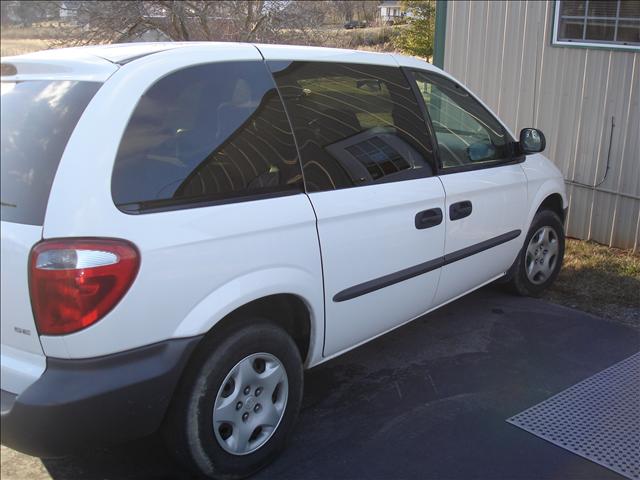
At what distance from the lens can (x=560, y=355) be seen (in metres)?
4.32

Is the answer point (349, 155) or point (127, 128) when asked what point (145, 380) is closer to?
point (127, 128)

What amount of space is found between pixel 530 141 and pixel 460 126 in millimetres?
579

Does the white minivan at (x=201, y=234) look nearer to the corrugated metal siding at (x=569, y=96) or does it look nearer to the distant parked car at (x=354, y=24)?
the corrugated metal siding at (x=569, y=96)

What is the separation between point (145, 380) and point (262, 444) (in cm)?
78

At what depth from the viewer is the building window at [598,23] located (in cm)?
603

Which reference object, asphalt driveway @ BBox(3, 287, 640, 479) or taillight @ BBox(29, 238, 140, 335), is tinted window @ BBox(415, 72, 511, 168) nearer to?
asphalt driveway @ BBox(3, 287, 640, 479)

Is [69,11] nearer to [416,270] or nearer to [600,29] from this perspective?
[600,29]

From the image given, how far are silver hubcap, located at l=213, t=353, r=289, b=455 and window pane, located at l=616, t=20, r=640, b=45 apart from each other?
4.80 m

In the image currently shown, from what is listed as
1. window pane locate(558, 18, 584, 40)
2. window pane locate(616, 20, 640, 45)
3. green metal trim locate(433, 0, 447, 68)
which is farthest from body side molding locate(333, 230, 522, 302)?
green metal trim locate(433, 0, 447, 68)

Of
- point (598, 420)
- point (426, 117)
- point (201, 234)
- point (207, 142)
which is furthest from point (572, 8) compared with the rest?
point (201, 234)

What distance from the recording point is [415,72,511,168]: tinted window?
4109 mm

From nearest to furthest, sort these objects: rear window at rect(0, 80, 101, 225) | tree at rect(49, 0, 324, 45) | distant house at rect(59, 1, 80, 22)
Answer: rear window at rect(0, 80, 101, 225) < tree at rect(49, 0, 324, 45) < distant house at rect(59, 1, 80, 22)

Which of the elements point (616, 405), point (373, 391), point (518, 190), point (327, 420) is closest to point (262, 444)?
point (327, 420)

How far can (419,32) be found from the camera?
1772cm
